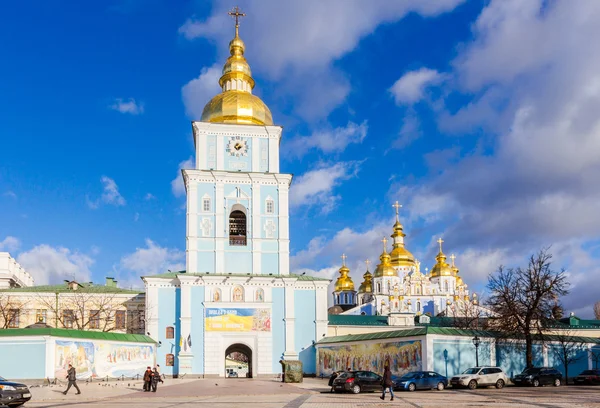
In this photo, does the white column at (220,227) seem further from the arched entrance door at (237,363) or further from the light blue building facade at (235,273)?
the arched entrance door at (237,363)

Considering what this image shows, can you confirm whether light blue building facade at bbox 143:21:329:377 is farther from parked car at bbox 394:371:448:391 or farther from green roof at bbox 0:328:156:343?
parked car at bbox 394:371:448:391

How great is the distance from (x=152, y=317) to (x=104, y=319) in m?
6.41

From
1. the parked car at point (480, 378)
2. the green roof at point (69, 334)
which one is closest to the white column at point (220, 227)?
the green roof at point (69, 334)

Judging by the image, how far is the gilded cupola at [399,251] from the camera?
94.1m

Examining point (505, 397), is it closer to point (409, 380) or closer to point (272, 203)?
point (409, 380)

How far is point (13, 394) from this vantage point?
2150cm

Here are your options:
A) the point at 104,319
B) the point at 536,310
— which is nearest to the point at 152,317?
the point at 104,319

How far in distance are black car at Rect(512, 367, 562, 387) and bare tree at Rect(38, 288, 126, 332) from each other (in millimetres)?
28890

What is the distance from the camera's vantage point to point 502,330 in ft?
131

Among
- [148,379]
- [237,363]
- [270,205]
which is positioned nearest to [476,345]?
[148,379]

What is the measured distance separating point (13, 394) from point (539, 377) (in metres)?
24.8

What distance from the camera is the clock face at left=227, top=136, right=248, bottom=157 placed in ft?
163

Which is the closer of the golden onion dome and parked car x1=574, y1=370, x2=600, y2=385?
parked car x1=574, y1=370, x2=600, y2=385

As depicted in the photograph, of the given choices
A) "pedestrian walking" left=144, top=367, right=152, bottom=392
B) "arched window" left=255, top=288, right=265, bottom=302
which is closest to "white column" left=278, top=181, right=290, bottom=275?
"arched window" left=255, top=288, right=265, bottom=302
